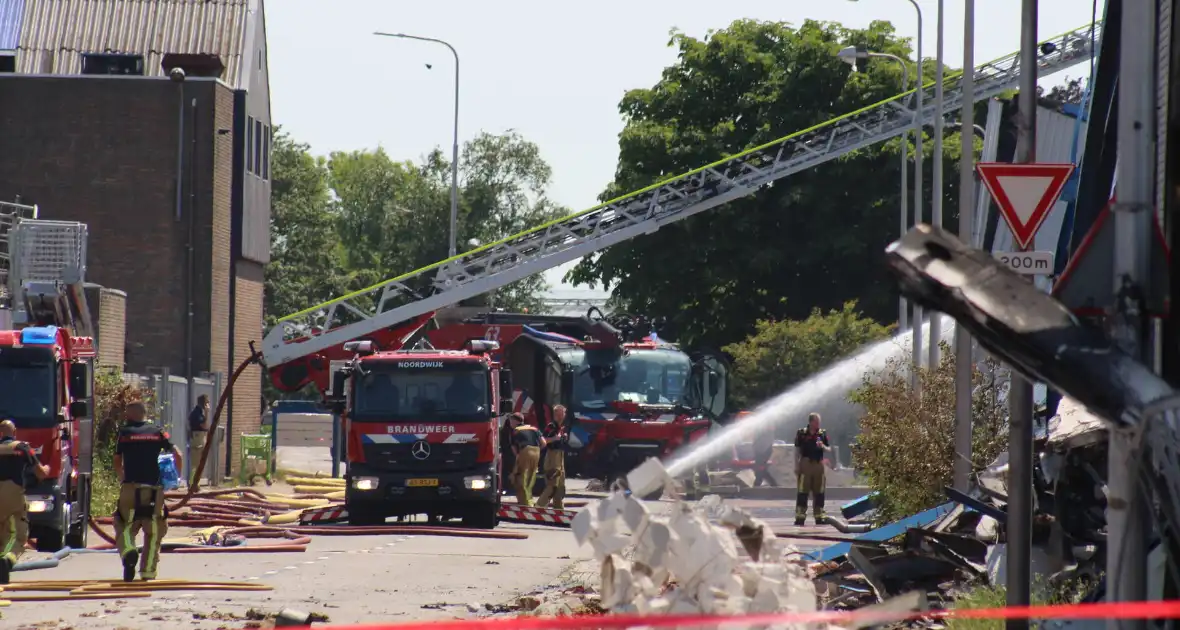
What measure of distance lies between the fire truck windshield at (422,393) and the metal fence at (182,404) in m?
6.44

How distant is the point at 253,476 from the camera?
112ft

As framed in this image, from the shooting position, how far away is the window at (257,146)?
132 ft

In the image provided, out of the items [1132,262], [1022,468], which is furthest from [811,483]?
[1132,262]

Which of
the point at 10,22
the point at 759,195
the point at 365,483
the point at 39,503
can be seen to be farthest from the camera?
the point at 759,195

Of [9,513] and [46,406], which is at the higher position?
[46,406]

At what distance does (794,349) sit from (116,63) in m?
16.8

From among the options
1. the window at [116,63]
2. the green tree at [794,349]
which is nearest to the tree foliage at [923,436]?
the green tree at [794,349]

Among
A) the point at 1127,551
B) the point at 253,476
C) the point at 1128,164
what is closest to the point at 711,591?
the point at 1127,551

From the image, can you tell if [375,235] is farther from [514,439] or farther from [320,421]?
[514,439]

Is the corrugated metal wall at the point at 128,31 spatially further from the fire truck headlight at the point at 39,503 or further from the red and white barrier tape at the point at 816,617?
the red and white barrier tape at the point at 816,617

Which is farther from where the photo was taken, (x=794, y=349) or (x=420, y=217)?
(x=420, y=217)

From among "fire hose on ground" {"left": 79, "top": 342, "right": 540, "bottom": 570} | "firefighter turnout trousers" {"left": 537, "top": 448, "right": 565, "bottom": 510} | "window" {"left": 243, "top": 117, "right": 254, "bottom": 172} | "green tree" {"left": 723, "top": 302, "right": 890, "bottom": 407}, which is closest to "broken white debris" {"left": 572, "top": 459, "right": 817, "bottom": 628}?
"fire hose on ground" {"left": 79, "top": 342, "right": 540, "bottom": 570}

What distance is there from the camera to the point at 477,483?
2248 centimetres

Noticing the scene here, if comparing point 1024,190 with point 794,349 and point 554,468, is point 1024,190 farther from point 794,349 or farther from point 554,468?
point 794,349
